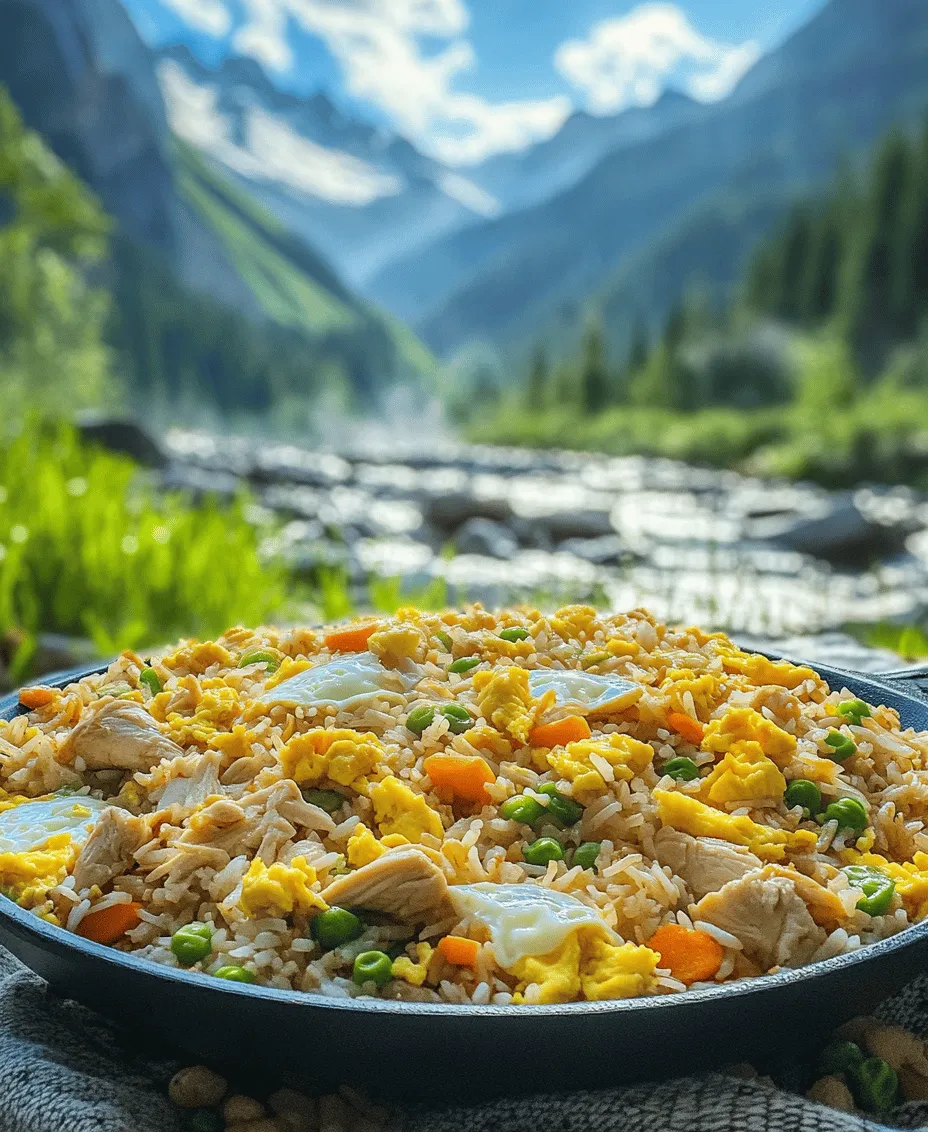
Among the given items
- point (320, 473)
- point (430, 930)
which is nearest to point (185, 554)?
point (430, 930)

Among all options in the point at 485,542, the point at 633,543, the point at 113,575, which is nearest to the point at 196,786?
the point at 113,575

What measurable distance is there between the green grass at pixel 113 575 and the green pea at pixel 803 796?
355 centimetres

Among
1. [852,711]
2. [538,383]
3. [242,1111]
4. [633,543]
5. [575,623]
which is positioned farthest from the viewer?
[538,383]

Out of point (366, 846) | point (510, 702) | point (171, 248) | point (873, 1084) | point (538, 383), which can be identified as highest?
point (171, 248)

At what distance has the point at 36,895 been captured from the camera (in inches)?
53.4

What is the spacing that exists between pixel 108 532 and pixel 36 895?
4.11 meters

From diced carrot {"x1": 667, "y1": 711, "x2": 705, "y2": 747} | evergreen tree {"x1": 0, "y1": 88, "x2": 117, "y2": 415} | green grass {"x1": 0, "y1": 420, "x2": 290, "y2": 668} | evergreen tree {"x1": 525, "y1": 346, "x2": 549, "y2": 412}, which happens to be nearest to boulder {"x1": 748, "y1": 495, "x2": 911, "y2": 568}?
green grass {"x1": 0, "y1": 420, "x2": 290, "y2": 668}

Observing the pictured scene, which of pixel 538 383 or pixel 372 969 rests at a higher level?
pixel 538 383

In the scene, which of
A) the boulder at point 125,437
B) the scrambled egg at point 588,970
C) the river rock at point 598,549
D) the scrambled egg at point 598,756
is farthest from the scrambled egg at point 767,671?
the boulder at point 125,437

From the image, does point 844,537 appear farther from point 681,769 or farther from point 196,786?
point 196,786

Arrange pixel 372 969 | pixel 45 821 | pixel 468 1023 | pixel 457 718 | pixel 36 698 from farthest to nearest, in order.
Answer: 1. pixel 36 698
2. pixel 457 718
3. pixel 45 821
4. pixel 372 969
5. pixel 468 1023

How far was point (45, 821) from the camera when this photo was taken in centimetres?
151

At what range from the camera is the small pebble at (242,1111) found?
1307 mm

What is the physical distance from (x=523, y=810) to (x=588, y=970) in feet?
0.90
